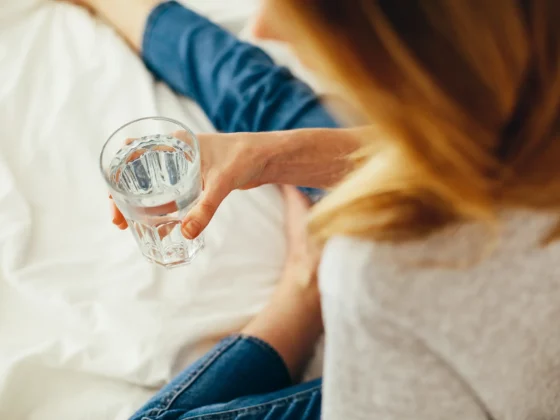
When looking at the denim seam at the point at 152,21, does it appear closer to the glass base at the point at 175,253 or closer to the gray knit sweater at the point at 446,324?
the glass base at the point at 175,253

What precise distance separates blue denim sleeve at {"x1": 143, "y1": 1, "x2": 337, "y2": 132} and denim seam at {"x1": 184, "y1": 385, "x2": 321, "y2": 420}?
0.37 m

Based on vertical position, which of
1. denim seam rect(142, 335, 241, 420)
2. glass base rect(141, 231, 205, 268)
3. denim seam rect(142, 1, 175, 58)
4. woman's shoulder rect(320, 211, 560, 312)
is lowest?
denim seam rect(142, 335, 241, 420)

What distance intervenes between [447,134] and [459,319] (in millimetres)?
134

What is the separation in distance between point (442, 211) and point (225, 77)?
0.56 metres

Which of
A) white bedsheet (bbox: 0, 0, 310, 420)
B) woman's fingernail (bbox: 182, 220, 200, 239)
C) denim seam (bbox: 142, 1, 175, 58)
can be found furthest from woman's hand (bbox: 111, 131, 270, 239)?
denim seam (bbox: 142, 1, 175, 58)

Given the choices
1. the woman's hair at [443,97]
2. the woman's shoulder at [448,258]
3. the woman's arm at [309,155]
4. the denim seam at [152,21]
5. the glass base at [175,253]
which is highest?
the woman's hair at [443,97]

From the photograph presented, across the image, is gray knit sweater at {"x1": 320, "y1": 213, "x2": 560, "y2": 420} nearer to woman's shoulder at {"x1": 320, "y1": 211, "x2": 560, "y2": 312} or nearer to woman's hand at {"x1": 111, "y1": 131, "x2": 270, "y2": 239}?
woman's shoulder at {"x1": 320, "y1": 211, "x2": 560, "y2": 312}

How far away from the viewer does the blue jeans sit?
0.62 m

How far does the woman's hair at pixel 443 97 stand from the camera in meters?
0.29

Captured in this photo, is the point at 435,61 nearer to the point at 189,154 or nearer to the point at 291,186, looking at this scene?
the point at 189,154

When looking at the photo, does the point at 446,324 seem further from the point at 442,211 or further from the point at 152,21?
the point at 152,21

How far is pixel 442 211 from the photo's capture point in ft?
1.17

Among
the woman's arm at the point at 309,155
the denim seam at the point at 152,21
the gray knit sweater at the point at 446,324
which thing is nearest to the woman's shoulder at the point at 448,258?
the gray knit sweater at the point at 446,324

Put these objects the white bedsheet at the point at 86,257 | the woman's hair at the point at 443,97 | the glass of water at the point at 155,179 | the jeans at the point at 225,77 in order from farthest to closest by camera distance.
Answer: the jeans at the point at 225,77 → the white bedsheet at the point at 86,257 → the glass of water at the point at 155,179 → the woman's hair at the point at 443,97
